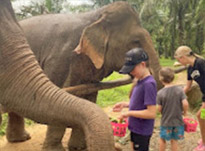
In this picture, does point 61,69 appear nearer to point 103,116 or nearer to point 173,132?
point 173,132

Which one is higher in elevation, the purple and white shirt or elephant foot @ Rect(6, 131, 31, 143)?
the purple and white shirt

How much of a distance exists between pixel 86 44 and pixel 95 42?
5.7 inches

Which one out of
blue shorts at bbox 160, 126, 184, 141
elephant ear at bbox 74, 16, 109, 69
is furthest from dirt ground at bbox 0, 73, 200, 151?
elephant ear at bbox 74, 16, 109, 69

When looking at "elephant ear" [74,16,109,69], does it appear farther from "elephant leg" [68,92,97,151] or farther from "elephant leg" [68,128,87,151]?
"elephant leg" [68,128,87,151]

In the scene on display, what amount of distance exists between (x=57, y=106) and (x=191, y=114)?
5.47 metres

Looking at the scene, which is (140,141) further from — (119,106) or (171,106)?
(171,106)

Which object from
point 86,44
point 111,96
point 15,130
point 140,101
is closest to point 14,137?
point 15,130

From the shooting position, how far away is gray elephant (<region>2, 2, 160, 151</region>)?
3977mm

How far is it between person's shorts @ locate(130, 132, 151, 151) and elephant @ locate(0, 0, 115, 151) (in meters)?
1.07

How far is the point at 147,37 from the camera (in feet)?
13.6

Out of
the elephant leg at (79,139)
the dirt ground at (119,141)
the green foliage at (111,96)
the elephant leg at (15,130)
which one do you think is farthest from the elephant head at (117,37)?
the green foliage at (111,96)

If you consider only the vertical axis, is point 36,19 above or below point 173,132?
above

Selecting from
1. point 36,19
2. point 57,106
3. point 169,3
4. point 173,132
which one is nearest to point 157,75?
point 173,132

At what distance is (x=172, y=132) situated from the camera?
3.80 meters
